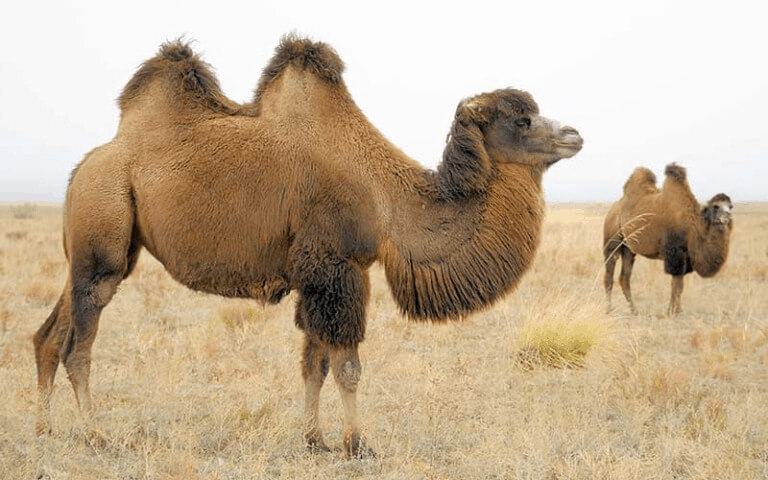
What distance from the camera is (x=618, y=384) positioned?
7.11m

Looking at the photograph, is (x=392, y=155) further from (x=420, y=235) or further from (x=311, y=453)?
(x=311, y=453)

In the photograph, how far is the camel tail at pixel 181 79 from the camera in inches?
233

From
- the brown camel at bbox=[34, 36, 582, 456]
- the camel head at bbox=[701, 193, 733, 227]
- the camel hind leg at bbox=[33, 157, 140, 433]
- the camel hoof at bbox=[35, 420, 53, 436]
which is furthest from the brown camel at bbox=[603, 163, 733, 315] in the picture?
the camel hoof at bbox=[35, 420, 53, 436]

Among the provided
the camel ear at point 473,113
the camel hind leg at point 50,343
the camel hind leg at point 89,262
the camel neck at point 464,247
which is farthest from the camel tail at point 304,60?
the camel hind leg at point 50,343

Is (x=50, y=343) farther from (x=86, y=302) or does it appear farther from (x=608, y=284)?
(x=608, y=284)

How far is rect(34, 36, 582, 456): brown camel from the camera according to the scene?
17.2ft

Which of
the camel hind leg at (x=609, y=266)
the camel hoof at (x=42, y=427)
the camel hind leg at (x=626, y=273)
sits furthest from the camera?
the camel hind leg at (x=609, y=266)

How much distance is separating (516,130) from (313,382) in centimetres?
261

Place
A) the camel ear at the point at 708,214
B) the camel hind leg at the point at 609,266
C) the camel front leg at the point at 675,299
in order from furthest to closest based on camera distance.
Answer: the camel hind leg at the point at 609,266 < the camel ear at the point at 708,214 < the camel front leg at the point at 675,299

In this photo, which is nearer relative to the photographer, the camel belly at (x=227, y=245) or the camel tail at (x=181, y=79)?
the camel belly at (x=227, y=245)

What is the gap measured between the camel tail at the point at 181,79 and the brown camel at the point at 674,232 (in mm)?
8598

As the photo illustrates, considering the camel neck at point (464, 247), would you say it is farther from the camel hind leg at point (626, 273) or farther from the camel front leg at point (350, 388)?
the camel hind leg at point (626, 273)

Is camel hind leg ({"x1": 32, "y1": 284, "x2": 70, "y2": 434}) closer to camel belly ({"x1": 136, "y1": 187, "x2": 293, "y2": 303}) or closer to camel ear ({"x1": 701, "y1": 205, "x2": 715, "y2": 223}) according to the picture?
camel belly ({"x1": 136, "y1": 187, "x2": 293, "y2": 303})

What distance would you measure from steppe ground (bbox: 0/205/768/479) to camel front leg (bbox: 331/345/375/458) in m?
0.13
